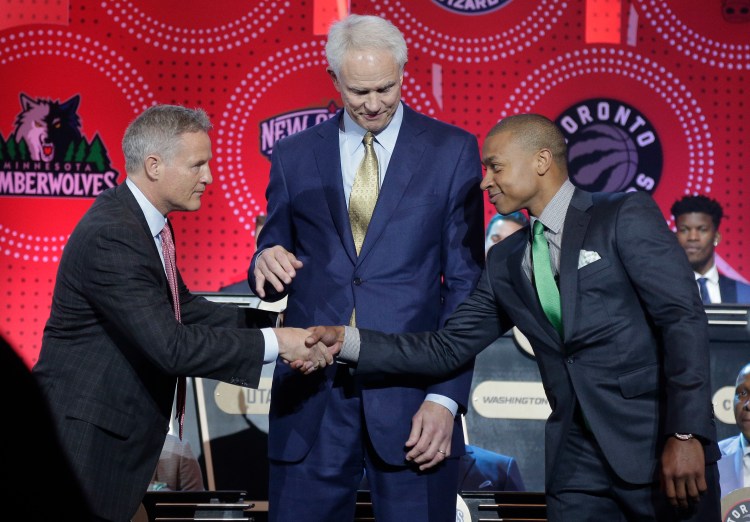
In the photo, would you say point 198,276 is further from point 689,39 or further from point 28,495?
point 28,495

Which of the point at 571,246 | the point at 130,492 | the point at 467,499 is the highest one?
the point at 571,246

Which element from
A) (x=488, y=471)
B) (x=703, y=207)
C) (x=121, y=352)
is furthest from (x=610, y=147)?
(x=121, y=352)

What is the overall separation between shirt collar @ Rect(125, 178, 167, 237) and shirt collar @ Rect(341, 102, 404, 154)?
1.86ft

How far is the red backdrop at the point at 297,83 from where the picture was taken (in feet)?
17.6

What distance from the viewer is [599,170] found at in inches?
209

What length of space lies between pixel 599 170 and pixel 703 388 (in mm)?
3365

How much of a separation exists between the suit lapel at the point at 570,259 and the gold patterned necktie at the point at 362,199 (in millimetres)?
504

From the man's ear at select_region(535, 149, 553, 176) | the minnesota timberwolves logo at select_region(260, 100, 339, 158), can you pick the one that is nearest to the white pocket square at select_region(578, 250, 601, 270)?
the man's ear at select_region(535, 149, 553, 176)

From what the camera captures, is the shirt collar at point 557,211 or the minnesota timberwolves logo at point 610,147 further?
the minnesota timberwolves logo at point 610,147

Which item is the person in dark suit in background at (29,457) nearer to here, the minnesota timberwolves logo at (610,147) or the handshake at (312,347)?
the handshake at (312,347)

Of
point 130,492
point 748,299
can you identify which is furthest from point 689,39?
point 130,492

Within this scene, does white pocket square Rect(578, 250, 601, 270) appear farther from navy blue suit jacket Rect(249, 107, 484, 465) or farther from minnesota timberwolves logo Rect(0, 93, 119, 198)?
minnesota timberwolves logo Rect(0, 93, 119, 198)

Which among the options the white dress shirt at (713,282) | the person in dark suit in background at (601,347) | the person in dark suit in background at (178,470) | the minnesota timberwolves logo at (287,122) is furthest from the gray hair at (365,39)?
the white dress shirt at (713,282)

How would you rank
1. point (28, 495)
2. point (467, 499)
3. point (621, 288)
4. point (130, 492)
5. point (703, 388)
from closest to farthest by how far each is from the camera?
point (28, 495) → point (703, 388) → point (621, 288) → point (130, 492) → point (467, 499)
